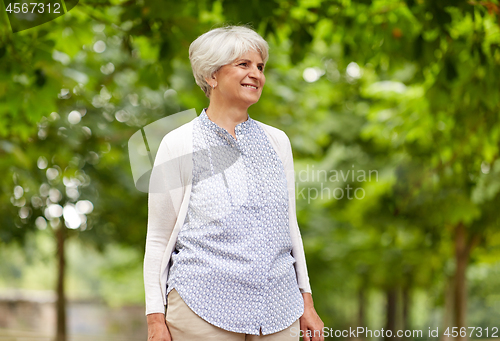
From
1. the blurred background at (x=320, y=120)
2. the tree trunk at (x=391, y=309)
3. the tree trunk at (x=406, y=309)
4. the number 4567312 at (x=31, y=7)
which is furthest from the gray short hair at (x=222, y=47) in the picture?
the tree trunk at (x=406, y=309)

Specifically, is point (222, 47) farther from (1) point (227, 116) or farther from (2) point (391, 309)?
Answer: (2) point (391, 309)

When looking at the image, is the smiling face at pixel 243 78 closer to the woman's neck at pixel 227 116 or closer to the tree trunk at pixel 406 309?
the woman's neck at pixel 227 116

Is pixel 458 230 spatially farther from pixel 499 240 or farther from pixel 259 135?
pixel 259 135

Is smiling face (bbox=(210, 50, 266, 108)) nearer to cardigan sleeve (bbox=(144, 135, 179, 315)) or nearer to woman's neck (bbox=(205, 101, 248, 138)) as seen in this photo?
woman's neck (bbox=(205, 101, 248, 138))

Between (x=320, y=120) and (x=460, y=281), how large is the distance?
9.92ft

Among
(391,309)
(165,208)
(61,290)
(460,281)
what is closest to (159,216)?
(165,208)

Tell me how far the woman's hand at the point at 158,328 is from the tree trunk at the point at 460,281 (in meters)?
6.62

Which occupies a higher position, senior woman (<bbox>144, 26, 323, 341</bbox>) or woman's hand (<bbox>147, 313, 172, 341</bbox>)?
senior woman (<bbox>144, 26, 323, 341</bbox>)

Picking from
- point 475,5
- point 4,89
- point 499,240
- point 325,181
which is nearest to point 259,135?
point 475,5

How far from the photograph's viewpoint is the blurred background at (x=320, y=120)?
3672mm

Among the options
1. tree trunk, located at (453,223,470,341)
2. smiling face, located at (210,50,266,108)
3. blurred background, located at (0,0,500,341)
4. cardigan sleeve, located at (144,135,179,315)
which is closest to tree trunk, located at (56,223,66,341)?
blurred background, located at (0,0,500,341)

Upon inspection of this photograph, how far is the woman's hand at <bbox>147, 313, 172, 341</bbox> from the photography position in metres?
1.88

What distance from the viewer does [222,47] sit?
1946 mm

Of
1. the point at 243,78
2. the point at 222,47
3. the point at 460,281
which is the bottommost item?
the point at 460,281
